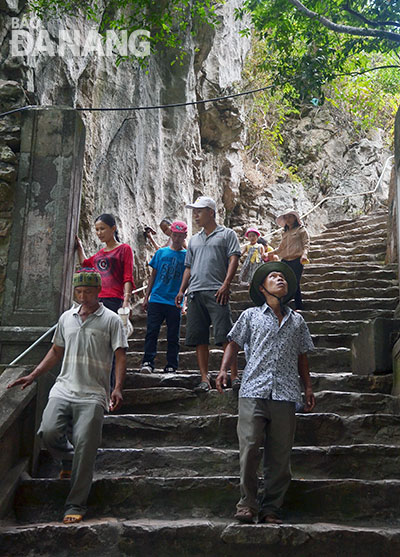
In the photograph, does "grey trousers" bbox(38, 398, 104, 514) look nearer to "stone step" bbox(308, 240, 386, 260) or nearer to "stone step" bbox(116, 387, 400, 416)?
"stone step" bbox(116, 387, 400, 416)

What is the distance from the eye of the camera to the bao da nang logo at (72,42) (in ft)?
23.8

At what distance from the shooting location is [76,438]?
3.67m

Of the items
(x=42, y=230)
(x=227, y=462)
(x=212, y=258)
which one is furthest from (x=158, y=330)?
(x=227, y=462)

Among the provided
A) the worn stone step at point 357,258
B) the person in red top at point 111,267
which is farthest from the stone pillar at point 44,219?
the worn stone step at point 357,258

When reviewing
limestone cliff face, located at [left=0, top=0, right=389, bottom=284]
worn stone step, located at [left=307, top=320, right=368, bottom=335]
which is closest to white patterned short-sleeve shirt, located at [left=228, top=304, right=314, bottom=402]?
limestone cliff face, located at [left=0, top=0, right=389, bottom=284]

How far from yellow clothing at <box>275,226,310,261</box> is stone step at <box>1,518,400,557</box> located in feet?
15.5

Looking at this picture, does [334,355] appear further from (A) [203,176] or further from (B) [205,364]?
(A) [203,176]

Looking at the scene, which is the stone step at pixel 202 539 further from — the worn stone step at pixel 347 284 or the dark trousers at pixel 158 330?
the worn stone step at pixel 347 284

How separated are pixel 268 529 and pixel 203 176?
11.0 m

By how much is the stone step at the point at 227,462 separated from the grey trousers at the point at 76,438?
1.63ft

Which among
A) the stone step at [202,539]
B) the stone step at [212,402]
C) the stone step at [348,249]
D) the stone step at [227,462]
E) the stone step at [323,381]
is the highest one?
the stone step at [348,249]

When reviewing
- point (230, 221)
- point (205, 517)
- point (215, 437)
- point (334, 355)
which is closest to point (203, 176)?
point (230, 221)

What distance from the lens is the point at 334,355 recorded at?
6141 millimetres

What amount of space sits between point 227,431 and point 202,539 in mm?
1275
